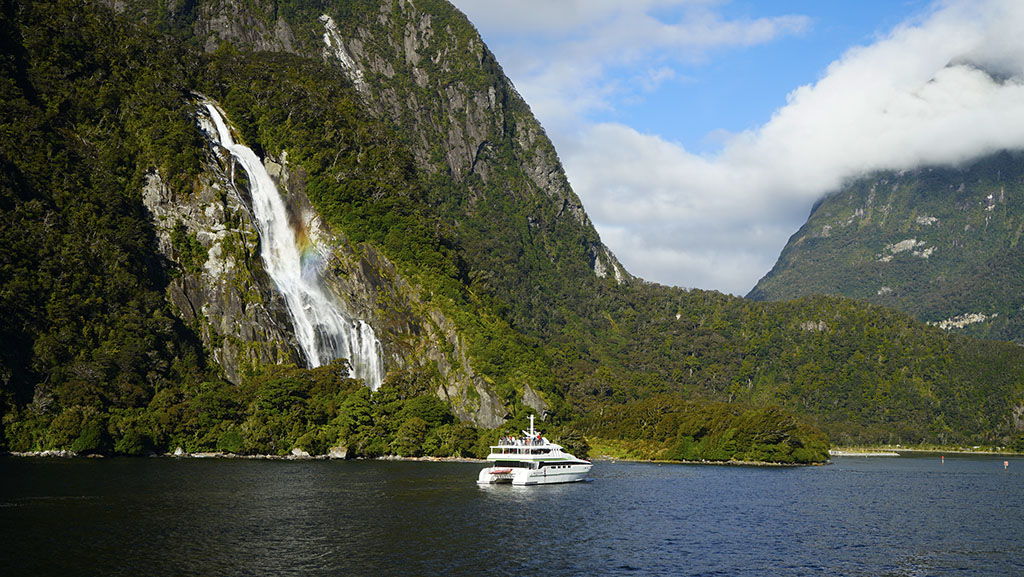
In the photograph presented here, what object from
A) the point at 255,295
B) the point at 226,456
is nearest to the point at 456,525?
the point at 226,456

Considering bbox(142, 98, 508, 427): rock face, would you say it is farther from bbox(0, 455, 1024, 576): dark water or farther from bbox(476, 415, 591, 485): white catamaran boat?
bbox(476, 415, 591, 485): white catamaran boat

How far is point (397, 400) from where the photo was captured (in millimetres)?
155875

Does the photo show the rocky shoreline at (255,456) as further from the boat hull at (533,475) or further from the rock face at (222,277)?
the boat hull at (533,475)

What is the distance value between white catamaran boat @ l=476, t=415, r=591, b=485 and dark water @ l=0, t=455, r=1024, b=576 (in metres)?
2.82

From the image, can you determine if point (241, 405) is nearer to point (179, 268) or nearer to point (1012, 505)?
point (179, 268)

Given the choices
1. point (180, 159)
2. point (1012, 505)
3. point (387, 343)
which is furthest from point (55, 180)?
point (1012, 505)

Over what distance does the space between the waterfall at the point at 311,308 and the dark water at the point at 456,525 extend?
61884mm

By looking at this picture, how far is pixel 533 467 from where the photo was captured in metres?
110

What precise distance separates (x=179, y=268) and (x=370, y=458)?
6089 cm

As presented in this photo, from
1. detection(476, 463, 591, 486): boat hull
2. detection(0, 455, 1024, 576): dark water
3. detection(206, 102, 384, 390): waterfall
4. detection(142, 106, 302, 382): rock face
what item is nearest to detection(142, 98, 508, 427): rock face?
detection(142, 106, 302, 382): rock face

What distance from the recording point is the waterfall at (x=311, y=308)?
176 meters

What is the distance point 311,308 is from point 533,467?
84.8m

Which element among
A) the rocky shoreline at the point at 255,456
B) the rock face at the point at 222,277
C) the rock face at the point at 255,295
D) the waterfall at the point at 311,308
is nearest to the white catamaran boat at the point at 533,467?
the rocky shoreline at the point at 255,456

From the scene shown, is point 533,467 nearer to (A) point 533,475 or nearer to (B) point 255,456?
(A) point 533,475
